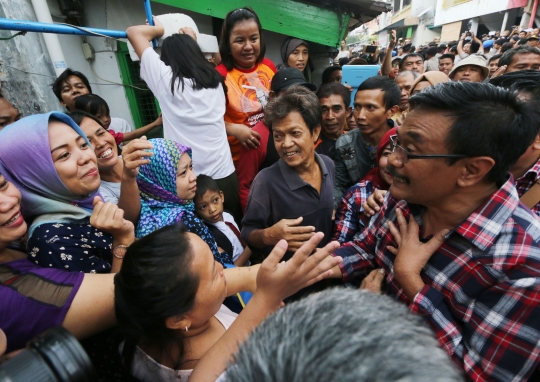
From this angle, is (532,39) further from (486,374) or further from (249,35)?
(486,374)

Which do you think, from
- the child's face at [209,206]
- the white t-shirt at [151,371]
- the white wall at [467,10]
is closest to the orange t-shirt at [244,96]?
the child's face at [209,206]

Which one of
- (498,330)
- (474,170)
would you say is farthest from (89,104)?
(498,330)

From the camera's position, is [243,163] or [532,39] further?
[532,39]

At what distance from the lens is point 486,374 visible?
111 centimetres

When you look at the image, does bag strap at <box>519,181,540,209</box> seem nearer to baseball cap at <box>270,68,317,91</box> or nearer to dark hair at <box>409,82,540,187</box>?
dark hair at <box>409,82,540,187</box>

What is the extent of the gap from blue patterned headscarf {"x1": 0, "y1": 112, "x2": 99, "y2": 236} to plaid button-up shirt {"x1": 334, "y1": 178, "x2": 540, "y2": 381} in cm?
174

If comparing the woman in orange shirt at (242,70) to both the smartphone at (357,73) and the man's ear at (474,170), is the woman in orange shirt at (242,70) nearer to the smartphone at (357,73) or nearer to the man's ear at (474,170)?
the man's ear at (474,170)

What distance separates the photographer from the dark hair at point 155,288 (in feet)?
3.35

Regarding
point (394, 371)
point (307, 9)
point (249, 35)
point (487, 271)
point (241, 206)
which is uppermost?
point (307, 9)

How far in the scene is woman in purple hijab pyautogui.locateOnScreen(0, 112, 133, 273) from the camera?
1236 millimetres

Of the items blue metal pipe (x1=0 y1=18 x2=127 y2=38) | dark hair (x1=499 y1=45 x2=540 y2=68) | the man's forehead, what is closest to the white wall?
dark hair (x1=499 y1=45 x2=540 y2=68)

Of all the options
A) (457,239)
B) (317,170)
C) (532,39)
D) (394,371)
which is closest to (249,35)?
(317,170)

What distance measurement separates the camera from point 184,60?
2.32 meters

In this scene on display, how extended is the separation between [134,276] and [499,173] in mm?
1531
